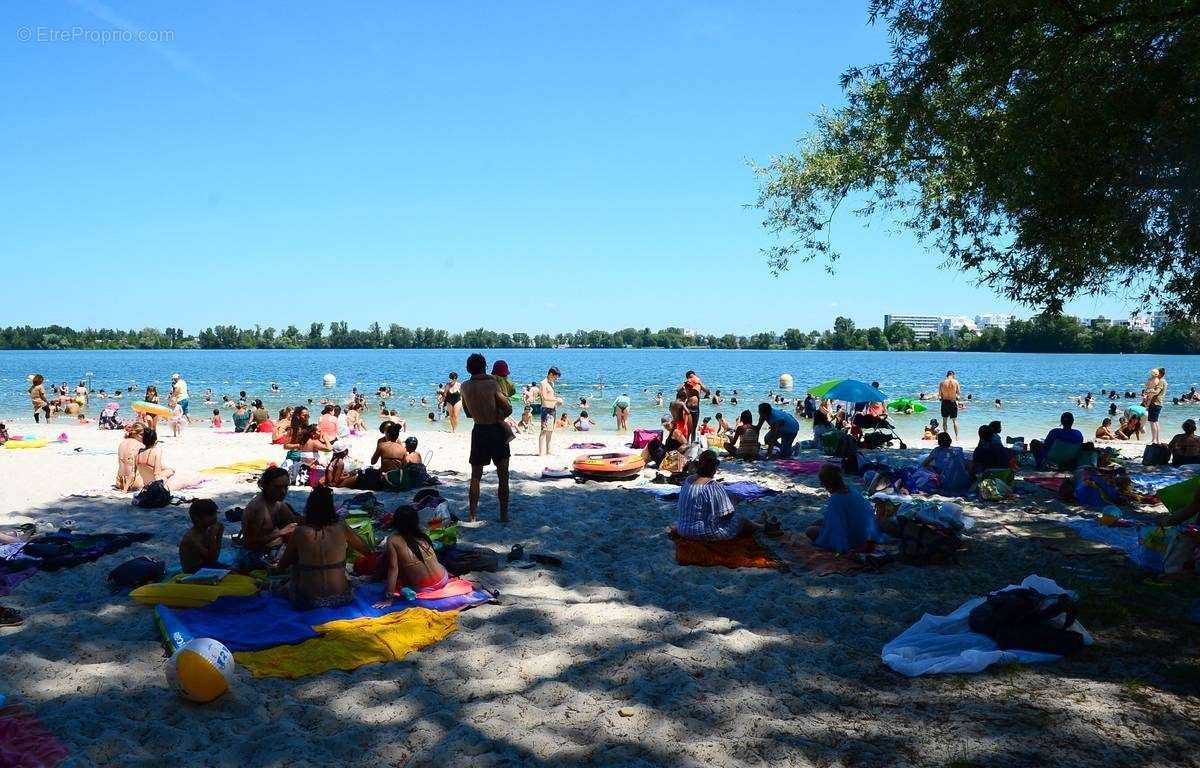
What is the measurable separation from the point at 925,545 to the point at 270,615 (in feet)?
16.8

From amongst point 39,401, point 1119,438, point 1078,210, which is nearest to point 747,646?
point 1078,210

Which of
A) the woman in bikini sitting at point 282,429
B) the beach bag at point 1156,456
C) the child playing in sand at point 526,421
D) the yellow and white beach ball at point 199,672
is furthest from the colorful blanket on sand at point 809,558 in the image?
the child playing in sand at point 526,421

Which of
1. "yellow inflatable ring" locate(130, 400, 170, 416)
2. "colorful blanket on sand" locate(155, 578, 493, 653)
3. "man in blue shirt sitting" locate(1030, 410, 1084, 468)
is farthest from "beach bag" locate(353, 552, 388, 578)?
"yellow inflatable ring" locate(130, 400, 170, 416)

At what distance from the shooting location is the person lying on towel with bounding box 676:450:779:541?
6836 mm

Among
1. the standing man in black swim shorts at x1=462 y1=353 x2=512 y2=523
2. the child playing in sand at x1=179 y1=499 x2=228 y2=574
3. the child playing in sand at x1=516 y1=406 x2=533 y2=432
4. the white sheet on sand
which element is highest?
the standing man in black swim shorts at x1=462 y1=353 x2=512 y2=523

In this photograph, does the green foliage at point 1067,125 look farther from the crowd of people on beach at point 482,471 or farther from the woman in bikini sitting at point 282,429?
the woman in bikini sitting at point 282,429

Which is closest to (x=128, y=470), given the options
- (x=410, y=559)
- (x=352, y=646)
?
(x=410, y=559)

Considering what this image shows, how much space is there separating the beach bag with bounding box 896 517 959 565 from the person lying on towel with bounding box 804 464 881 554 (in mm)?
288

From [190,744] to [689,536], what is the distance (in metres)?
4.35

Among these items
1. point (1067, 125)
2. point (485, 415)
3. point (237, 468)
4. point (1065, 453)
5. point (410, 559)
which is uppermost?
point (1067, 125)

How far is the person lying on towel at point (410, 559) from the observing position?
542 cm

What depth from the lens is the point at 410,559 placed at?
5457 millimetres

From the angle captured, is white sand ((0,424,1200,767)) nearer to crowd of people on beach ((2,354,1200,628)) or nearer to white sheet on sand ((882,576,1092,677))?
white sheet on sand ((882,576,1092,677))

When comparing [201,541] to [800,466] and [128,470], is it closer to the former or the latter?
[128,470]
